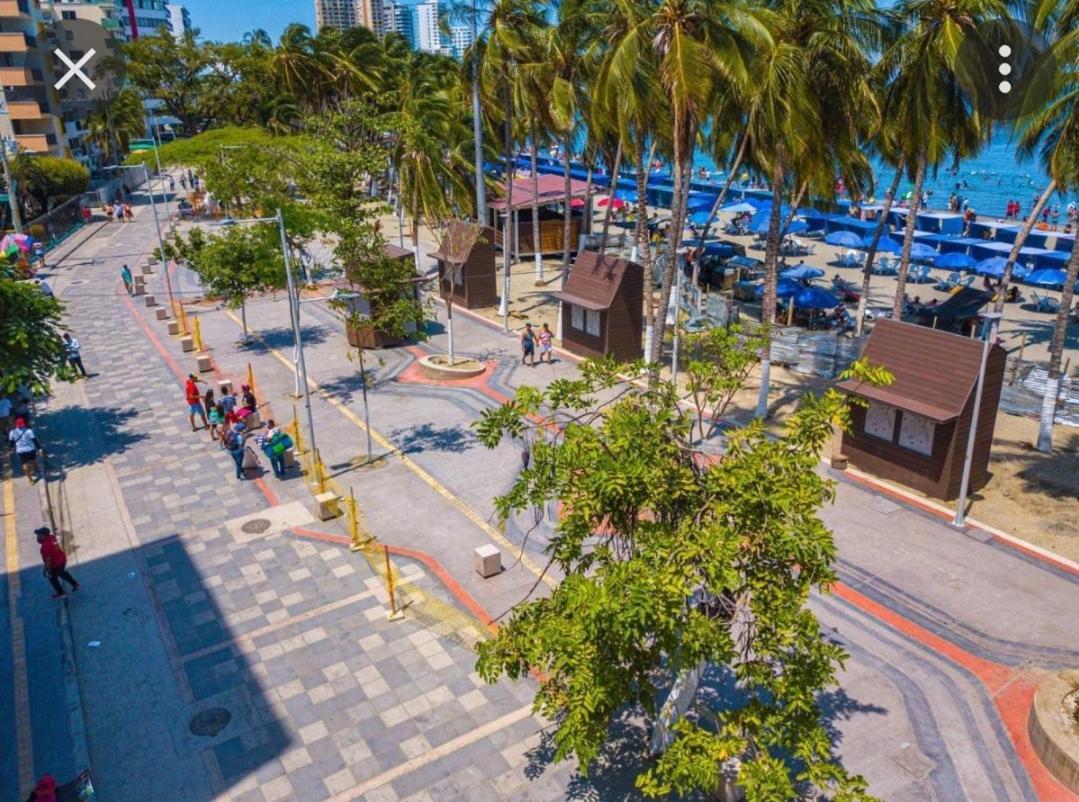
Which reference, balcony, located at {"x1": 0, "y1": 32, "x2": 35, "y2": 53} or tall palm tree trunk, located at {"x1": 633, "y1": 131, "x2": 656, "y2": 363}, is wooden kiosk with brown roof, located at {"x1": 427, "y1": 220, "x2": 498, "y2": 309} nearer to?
tall palm tree trunk, located at {"x1": 633, "y1": 131, "x2": 656, "y2": 363}

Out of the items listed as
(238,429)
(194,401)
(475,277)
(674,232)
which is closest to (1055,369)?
(674,232)

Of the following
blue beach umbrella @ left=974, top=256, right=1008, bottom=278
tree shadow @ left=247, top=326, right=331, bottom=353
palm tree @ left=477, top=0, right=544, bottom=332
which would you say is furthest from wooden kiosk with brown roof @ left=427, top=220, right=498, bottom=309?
blue beach umbrella @ left=974, top=256, right=1008, bottom=278

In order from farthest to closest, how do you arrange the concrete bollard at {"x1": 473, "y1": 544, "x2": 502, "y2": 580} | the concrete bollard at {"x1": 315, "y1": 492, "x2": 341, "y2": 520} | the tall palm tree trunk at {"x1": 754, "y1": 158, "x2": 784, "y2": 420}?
1. the tall palm tree trunk at {"x1": 754, "y1": 158, "x2": 784, "y2": 420}
2. the concrete bollard at {"x1": 315, "y1": 492, "x2": 341, "y2": 520}
3. the concrete bollard at {"x1": 473, "y1": 544, "x2": 502, "y2": 580}

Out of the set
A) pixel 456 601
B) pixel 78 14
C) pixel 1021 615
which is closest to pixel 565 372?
pixel 456 601

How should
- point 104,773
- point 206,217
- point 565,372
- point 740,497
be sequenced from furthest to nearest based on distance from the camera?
point 206,217 < point 565,372 < point 104,773 < point 740,497

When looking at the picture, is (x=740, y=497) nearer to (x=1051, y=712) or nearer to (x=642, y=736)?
(x=642, y=736)

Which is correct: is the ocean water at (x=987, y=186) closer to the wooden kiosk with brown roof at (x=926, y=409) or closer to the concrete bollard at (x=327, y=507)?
the wooden kiosk with brown roof at (x=926, y=409)
